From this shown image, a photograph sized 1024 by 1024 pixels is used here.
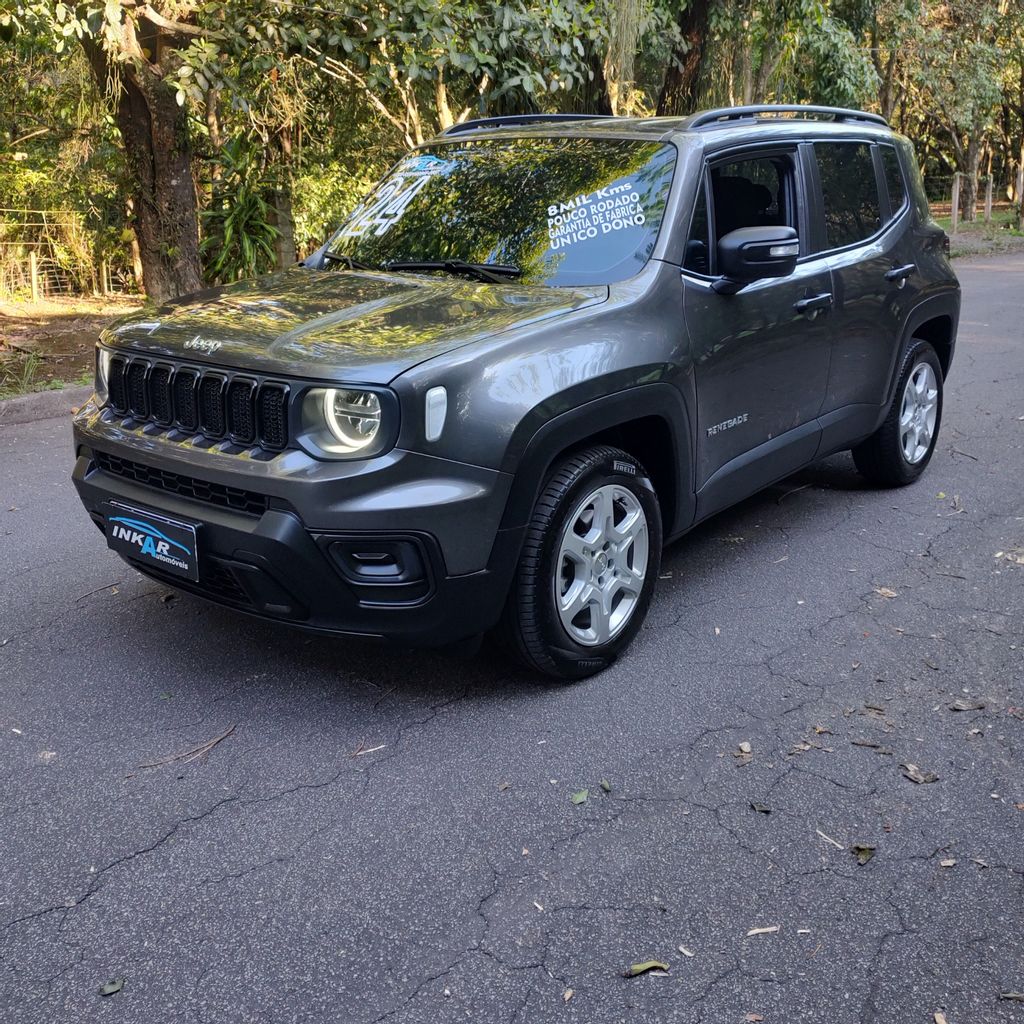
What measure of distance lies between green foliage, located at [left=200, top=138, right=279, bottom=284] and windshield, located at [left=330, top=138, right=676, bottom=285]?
8.87 metres

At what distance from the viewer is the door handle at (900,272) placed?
5258 millimetres

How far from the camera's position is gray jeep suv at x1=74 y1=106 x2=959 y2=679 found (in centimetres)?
321

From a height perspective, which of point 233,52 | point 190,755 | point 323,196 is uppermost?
point 233,52

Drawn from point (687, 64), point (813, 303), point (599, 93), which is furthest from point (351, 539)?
point (687, 64)

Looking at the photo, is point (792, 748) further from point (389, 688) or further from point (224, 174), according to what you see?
point (224, 174)

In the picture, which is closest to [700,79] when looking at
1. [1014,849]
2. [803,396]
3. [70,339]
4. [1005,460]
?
[70,339]

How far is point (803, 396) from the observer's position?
475 cm

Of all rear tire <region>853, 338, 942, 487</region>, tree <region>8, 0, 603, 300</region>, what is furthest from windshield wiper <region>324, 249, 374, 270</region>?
tree <region>8, 0, 603, 300</region>

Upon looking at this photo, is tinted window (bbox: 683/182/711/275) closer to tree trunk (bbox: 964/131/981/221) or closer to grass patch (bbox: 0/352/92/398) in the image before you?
grass patch (bbox: 0/352/92/398)

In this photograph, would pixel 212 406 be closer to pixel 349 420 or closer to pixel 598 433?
pixel 349 420

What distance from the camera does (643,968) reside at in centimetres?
248

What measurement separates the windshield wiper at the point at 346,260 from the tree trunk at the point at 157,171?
5.70 m

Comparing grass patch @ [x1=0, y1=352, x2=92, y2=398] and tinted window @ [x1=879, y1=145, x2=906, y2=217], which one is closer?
tinted window @ [x1=879, y1=145, x2=906, y2=217]

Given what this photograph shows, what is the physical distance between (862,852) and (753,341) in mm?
2119
